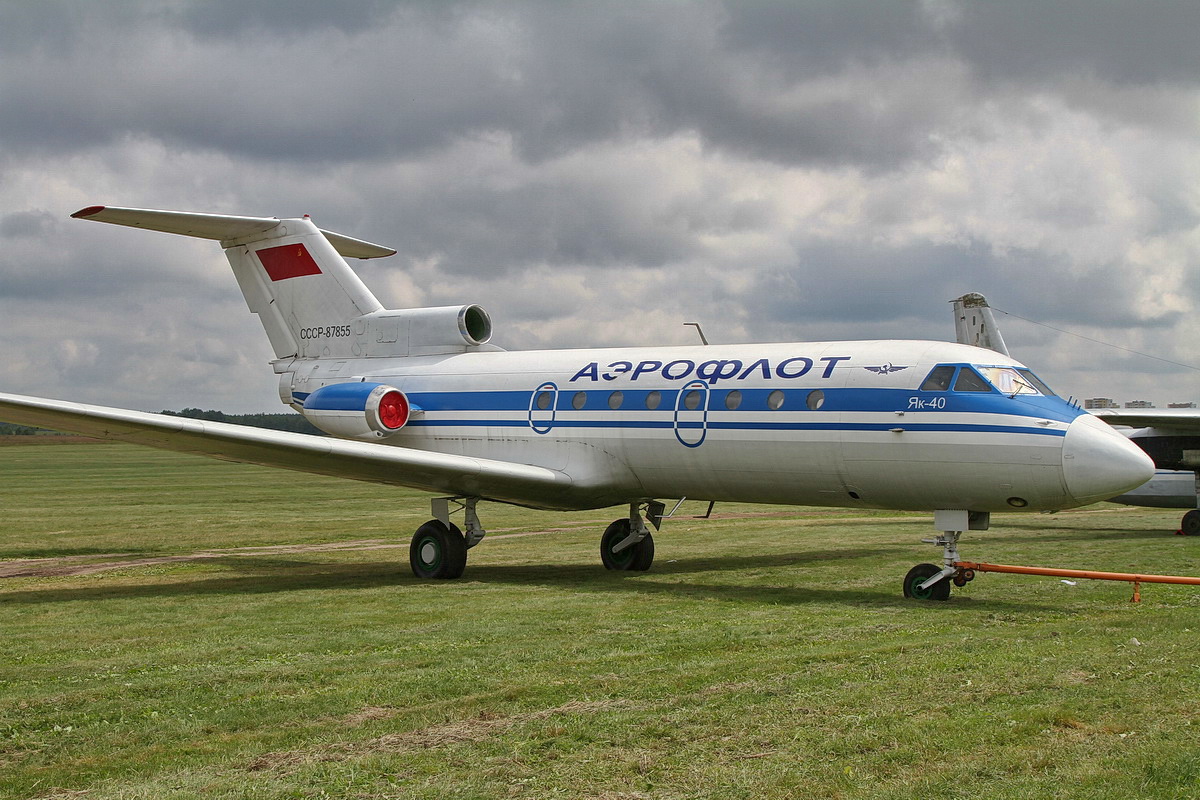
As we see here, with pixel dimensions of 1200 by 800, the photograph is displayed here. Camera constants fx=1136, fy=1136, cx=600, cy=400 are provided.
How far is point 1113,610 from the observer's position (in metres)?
11.7

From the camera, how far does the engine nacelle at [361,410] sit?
17.7 meters

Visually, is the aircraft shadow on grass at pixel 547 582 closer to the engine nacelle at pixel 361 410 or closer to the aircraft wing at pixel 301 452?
the aircraft wing at pixel 301 452

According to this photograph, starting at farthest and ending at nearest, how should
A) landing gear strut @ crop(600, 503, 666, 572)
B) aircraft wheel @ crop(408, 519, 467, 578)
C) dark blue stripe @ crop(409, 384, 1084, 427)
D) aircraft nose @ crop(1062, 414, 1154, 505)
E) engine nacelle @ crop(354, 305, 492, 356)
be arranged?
engine nacelle @ crop(354, 305, 492, 356) < landing gear strut @ crop(600, 503, 666, 572) < aircraft wheel @ crop(408, 519, 467, 578) < dark blue stripe @ crop(409, 384, 1084, 427) < aircraft nose @ crop(1062, 414, 1154, 505)

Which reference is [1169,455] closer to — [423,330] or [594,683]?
[423,330]

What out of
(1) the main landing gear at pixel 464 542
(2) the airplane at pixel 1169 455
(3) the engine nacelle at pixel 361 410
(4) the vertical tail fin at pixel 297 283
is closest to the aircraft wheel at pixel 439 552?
(1) the main landing gear at pixel 464 542

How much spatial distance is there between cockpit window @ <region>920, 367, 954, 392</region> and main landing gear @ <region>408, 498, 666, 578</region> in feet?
17.0

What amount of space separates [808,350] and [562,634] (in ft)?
18.9

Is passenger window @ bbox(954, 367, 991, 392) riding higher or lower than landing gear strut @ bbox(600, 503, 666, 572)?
higher

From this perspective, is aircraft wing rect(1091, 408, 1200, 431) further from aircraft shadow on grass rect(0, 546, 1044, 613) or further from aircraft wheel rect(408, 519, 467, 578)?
aircraft wheel rect(408, 519, 467, 578)

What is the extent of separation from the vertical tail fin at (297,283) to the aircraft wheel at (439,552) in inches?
194

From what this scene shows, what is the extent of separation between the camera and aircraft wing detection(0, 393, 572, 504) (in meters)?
13.5

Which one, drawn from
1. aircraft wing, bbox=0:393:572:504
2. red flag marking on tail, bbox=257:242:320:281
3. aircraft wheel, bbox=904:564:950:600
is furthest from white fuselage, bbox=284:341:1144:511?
red flag marking on tail, bbox=257:242:320:281

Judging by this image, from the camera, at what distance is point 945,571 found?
1272 cm

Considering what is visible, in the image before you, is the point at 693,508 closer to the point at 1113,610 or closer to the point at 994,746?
the point at 1113,610
